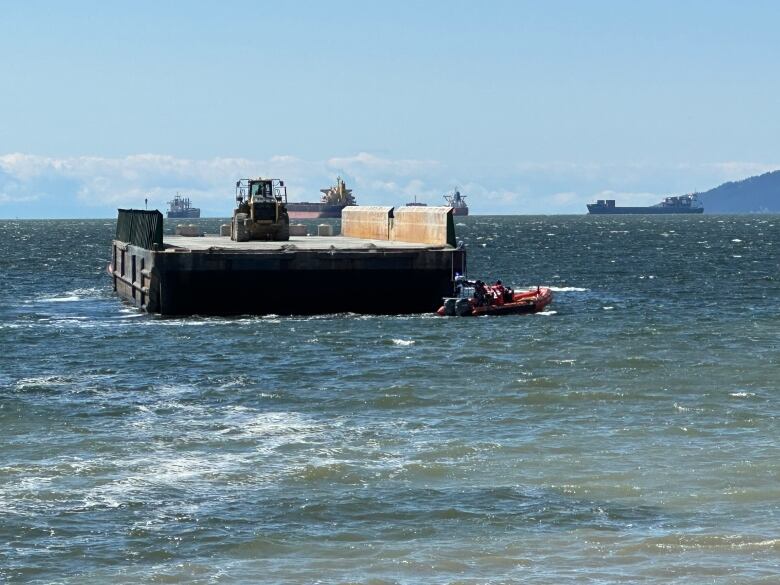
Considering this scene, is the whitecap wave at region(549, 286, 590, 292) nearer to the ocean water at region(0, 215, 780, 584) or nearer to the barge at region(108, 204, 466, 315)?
the barge at region(108, 204, 466, 315)

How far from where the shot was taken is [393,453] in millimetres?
28188

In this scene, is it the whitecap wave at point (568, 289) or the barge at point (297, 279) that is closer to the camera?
the barge at point (297, 279)

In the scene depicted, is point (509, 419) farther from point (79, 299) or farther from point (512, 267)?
point (512, 267)

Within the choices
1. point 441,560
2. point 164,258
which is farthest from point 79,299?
point 441,560

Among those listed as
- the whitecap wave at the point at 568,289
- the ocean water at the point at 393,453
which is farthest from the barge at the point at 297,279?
the whitecap wave at the point at 568,289

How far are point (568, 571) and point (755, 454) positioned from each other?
358 inches

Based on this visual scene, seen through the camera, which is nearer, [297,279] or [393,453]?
[393,453]

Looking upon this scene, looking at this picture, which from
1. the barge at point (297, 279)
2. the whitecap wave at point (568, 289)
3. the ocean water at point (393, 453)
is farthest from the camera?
the whitecap wave at point (568, 289)

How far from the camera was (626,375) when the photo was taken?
39.2 meters

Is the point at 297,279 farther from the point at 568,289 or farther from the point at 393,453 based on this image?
the point at 393,453

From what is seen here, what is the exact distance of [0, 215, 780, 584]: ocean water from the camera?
819 inches

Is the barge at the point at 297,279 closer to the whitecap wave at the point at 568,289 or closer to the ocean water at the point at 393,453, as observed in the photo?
the ocean water at the point at 393,453

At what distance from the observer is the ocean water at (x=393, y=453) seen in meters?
20.8

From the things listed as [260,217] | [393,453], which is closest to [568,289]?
[260,217]
